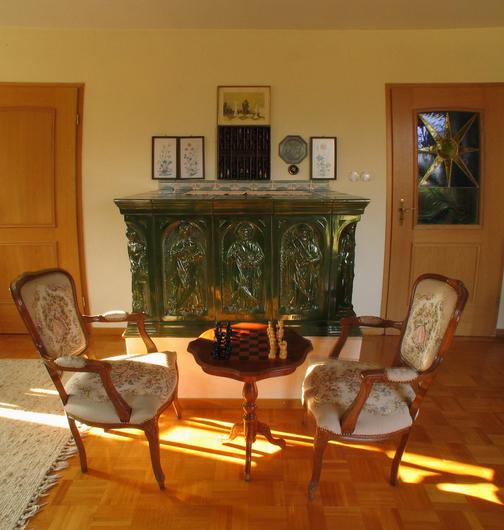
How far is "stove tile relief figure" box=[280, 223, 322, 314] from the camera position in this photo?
2428 millimetres

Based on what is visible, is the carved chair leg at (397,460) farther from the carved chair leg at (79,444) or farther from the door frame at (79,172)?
Answer: the door frame at (79,172)

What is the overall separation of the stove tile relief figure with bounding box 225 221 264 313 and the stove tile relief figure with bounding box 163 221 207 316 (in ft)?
0.57

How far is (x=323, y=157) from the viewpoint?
3359 mm

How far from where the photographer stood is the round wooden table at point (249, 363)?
1.80 m

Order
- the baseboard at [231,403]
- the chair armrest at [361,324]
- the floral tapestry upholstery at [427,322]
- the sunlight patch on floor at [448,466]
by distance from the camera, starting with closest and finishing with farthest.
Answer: the floral tapestry upholstery at [427,322] → the sunlight patch on floor at [448,466] → the chair armrest at [361,324] → the baseboard at [231,403]

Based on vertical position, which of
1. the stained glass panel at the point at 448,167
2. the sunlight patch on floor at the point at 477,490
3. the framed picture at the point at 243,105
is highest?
the framed picture at the point at 243,105

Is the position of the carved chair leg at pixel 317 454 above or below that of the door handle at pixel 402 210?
below

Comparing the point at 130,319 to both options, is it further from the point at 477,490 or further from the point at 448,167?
the point at 448,167

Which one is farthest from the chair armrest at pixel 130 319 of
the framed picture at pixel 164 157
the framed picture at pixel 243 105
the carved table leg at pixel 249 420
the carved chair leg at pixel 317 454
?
the framed picture at pixel 243 105

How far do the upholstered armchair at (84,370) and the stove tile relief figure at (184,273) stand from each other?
395 mm

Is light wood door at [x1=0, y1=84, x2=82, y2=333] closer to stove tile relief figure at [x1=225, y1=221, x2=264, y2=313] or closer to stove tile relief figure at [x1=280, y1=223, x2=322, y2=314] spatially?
stove tile relief figure at [x1=225, y1=221, x2=264, y2=313]

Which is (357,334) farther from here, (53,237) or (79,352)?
(53,237)

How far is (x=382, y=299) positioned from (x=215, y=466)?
2206 millimetres

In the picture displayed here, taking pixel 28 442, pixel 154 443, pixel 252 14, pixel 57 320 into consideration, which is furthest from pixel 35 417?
pixel 252 14
